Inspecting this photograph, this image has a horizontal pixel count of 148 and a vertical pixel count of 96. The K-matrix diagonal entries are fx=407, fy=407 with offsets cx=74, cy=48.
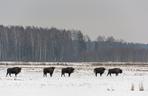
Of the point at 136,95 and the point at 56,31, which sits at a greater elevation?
the point at 56,31

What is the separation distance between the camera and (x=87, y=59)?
169250 millimetres

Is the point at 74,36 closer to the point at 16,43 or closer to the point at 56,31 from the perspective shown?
the point at 56,31

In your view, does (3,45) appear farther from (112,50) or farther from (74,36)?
(112,50)

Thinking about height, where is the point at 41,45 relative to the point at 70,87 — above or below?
above

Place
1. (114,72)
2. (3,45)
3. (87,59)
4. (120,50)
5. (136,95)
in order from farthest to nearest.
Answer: (120,50), (87,59), (3,45), (114,72), (136,95)

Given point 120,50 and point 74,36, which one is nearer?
point 74,36

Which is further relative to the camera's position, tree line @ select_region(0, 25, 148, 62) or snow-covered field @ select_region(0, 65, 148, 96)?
tree line @ select_region(0, 25, 148, 62)

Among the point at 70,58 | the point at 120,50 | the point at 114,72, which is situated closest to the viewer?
the point at 114,72

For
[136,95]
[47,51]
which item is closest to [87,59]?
[47,51]

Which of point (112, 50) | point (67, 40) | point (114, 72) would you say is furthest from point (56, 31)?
point (114, 72)

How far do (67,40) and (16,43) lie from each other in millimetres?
25889

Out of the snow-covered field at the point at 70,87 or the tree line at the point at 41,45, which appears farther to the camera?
the tree line at the point at 41,45

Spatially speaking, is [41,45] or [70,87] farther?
[41,45]

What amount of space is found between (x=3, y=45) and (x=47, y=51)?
1610cm
